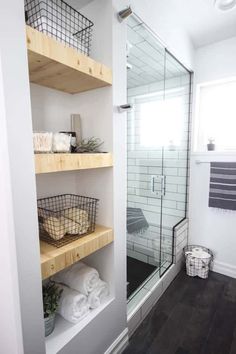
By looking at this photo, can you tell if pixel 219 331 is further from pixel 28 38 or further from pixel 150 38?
pixel 150 38

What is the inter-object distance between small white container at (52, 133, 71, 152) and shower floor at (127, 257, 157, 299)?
4.38 ft

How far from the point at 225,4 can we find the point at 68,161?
1.69 meters

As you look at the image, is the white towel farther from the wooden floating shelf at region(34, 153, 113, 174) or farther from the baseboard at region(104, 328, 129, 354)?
the wooden floating shelf at region(34, 153, 113, 174)

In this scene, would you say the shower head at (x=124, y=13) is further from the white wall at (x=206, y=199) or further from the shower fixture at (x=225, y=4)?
the white wall at (x=206, y=199)

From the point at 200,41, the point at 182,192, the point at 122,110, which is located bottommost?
the point at 182,192

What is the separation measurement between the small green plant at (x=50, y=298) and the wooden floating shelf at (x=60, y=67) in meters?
1.16

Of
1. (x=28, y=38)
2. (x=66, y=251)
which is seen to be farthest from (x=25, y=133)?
(x=66, y=251)

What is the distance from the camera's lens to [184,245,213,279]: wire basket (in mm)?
2160

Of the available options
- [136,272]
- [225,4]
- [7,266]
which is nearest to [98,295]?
[7,266]

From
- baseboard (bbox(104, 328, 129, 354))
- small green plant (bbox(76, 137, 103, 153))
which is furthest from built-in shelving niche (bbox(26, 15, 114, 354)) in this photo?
baseboard (bbox(104, 328, 129, 354))

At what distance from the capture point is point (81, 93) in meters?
1.33

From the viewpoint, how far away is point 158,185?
216 cm

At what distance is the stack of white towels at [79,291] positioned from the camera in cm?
114

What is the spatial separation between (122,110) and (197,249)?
1.90 m
